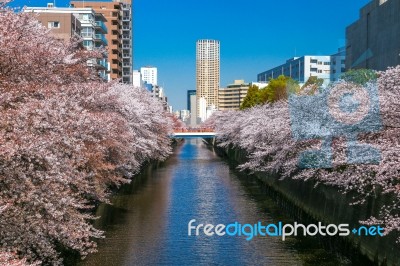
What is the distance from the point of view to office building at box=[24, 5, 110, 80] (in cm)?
6919

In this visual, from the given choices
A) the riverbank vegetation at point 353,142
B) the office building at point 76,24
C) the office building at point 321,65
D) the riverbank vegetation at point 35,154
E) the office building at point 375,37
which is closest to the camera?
the riverbank vegetation at point 35,154

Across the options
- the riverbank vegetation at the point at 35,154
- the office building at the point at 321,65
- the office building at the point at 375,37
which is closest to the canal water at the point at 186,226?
the riverbank vegetation at the point at 35,154

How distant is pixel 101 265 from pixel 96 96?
8.74 meters

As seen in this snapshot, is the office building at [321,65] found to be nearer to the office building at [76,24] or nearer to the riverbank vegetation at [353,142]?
the office building at [76,24]

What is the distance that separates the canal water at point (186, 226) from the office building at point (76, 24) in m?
20.3

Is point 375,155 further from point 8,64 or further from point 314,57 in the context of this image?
point 314,57

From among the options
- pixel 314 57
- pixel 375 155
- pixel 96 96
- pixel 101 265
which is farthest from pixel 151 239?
pixel 314 57

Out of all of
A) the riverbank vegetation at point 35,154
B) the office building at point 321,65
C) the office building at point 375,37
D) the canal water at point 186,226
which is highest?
the office building at point 321,65

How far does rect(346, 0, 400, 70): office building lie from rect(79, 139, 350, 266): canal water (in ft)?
95.7

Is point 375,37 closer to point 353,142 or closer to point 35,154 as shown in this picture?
point 353,142

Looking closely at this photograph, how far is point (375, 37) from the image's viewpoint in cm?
7606

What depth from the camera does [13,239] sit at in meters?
14.3

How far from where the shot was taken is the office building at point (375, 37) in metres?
68.2

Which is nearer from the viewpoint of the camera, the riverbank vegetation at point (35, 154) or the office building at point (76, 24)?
the riverbank vegetation at point (35, 154)
